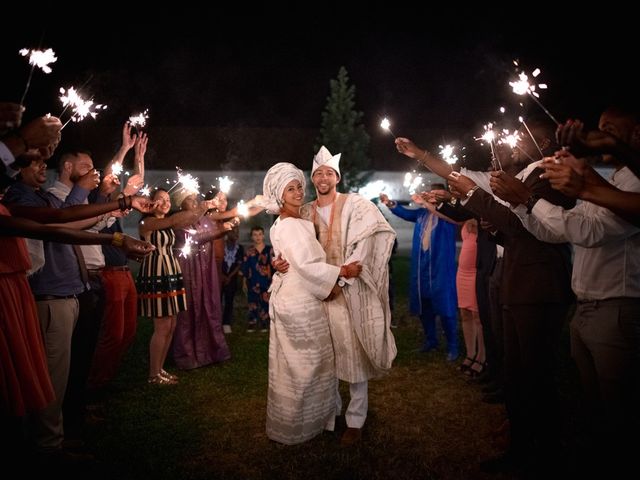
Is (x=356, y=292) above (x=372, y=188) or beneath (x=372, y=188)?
beneath

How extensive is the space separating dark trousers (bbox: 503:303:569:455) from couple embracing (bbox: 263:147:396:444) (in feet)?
4.02

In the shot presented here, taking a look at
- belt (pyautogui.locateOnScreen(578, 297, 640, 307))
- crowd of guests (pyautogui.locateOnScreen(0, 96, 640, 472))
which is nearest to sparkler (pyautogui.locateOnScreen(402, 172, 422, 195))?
crowd of guests (pyautogui.locateOnScreen(0, 96, 640, 472))

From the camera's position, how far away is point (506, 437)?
4.51 metres

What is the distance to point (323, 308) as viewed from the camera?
468cm

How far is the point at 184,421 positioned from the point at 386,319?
7.96 feet

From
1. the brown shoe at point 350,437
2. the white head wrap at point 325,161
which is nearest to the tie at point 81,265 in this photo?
the white head wrap at point 325,161

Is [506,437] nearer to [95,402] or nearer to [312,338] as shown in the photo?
[312,338]

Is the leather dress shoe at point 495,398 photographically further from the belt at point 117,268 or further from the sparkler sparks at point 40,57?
the sparkler sparks at point 40,57

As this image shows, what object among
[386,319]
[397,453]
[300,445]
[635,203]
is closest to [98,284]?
[300,445]

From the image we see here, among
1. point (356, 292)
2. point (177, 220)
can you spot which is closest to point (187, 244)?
point (177, 220)

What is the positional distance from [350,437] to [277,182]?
2.54 meters

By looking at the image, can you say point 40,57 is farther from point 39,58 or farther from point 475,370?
point 475,370

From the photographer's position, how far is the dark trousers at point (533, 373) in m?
3.78

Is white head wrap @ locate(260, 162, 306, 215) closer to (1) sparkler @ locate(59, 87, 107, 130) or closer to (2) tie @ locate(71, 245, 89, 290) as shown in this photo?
(1) sparkler @ locate(59, 87, 107, 130)
